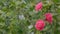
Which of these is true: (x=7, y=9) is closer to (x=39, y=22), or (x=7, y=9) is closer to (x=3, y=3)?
(x=3, y=3)

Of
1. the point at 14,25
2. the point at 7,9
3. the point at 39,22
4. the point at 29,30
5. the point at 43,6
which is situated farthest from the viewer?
the point at 7,9

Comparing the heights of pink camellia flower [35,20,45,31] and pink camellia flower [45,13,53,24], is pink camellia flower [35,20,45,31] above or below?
below

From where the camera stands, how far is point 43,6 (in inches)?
59.3

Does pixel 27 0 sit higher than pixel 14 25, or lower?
higher

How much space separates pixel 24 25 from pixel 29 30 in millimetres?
103

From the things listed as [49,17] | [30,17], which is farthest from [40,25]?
[30,17]

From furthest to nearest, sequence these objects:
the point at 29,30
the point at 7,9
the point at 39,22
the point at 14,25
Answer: the point at 7,9
the point at 14,25
the point at 29,30
the point at 39,22

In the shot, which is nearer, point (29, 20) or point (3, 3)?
point (29, 20)

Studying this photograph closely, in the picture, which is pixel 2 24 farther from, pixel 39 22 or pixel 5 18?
pixel 39 22

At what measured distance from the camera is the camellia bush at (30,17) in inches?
57.2

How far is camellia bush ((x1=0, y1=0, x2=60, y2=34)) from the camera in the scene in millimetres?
1454

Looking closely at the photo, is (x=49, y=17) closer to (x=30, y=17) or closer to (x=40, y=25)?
(x=40, y=25)

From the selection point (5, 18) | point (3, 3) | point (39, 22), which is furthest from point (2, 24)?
point (39, 22)

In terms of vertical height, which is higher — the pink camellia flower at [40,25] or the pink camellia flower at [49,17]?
the pink camellia flower at [49,17]
